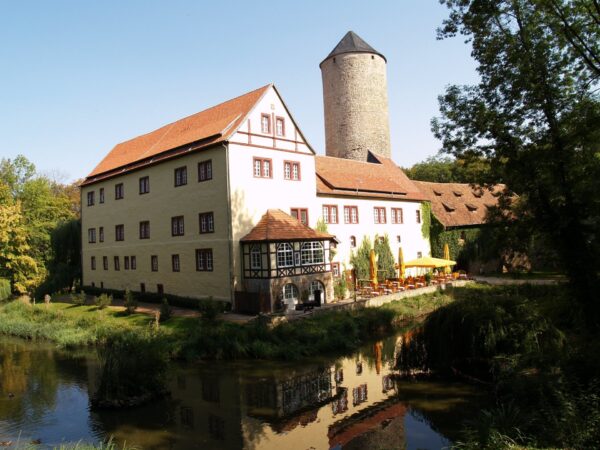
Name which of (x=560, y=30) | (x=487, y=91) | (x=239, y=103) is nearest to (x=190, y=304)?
(x=239, y=103)

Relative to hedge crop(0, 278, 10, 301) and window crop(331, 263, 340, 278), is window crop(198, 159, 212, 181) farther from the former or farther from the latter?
hedge crop(0, 278, 10, 301)

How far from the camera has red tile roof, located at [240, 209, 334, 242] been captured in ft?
68.5

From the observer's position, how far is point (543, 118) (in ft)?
41.5

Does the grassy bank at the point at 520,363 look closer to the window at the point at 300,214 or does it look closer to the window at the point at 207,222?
the window at the point at 300,214

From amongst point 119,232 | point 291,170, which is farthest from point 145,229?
point 291,170

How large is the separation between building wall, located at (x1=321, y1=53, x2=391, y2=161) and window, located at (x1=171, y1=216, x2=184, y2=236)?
20242 millimetres

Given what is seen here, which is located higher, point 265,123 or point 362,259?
point 265,123

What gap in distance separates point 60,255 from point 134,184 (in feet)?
36.6

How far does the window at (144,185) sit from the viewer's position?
87.3 ft

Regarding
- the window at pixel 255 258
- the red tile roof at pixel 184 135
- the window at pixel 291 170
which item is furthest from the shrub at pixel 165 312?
the window at pixel 291 170

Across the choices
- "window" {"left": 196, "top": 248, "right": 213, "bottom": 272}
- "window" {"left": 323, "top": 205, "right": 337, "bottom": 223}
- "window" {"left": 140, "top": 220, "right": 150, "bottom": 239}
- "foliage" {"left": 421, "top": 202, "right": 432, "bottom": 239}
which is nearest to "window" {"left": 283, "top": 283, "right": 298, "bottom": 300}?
"window" {"left": 196, "top": 248, "right": 213, "bottom": 272}

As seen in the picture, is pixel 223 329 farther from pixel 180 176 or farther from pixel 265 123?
pixel 265 123

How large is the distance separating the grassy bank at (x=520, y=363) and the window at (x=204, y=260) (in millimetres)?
11045

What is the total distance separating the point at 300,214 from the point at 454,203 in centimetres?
1800
